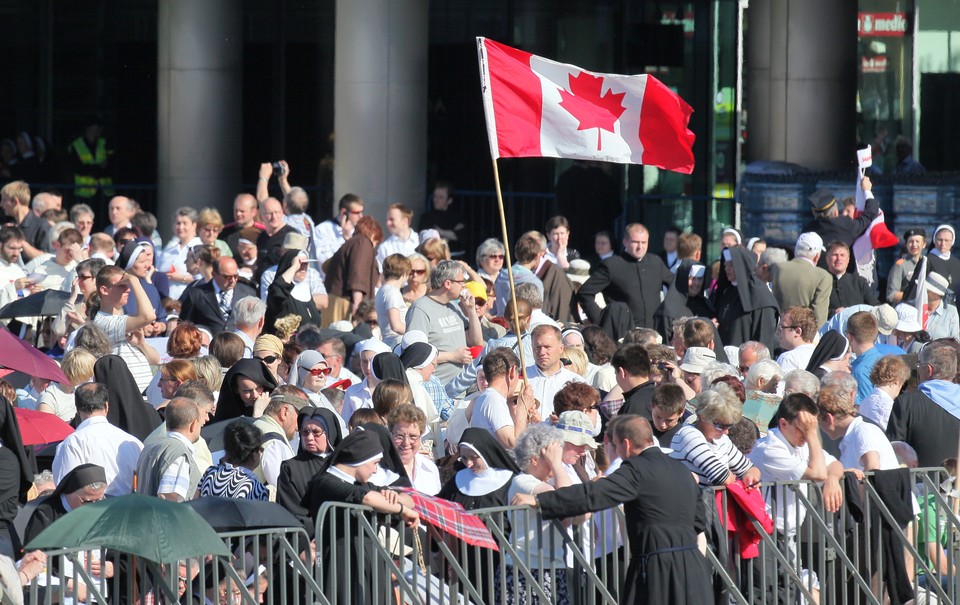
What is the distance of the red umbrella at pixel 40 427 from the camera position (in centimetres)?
979

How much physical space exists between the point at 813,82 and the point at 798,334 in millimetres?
9139

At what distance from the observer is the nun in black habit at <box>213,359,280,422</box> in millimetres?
10695

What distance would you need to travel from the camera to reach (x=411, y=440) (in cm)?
947

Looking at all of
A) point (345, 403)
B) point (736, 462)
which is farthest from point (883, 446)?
point (345, 403)

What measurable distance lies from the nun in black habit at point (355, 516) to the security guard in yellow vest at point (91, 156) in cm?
1738

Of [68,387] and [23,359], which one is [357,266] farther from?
[23,359]

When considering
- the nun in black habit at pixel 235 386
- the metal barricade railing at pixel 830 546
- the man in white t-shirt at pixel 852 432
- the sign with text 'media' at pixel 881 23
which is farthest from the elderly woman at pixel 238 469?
the sign with text 'media' at pixel 881 23

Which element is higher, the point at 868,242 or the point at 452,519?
the point at 868,242

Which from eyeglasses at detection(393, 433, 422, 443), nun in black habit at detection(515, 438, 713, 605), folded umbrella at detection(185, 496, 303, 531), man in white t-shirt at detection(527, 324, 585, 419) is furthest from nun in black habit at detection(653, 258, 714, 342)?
folded umbrella at detection(185, 496, 303, 531)

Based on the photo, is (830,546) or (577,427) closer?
(577,427)

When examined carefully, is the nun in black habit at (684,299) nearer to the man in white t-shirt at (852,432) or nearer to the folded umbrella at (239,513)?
the man in white t-shirt at (852,432)

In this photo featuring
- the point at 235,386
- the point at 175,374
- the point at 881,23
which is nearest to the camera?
the point at 235,386

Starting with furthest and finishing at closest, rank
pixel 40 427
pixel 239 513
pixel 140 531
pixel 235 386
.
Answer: pixel 235 386 < pixel 40 427 < pixel 239 513 < pixel 140 531

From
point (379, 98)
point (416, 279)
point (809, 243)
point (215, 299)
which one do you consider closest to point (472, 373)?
point (416, 279)
